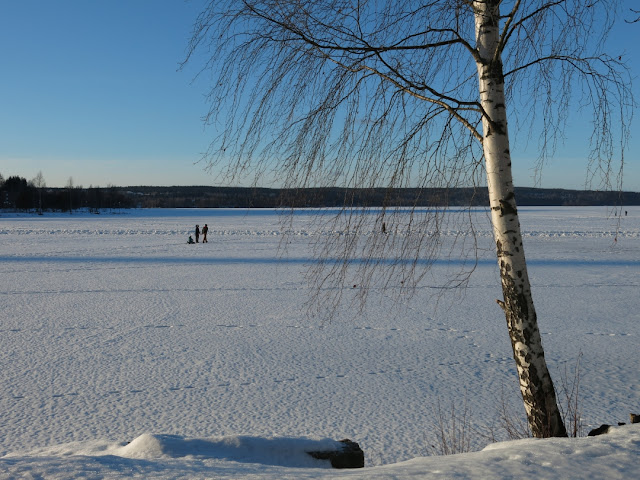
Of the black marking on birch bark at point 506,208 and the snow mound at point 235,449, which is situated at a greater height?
the black marking on birch bark at point 506,208

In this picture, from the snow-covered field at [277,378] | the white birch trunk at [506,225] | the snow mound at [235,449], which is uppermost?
the white birch trunk at [506,225]

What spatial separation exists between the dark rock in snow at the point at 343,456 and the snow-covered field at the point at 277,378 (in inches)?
4.8

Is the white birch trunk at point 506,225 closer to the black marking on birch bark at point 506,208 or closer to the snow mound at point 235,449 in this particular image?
the black marking on birch bark at point 506,208

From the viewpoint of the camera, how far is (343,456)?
3.98 meters

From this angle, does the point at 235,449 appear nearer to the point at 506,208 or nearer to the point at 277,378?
the point at 506,208

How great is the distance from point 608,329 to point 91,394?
8.50m

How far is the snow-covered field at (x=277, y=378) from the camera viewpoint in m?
3.21

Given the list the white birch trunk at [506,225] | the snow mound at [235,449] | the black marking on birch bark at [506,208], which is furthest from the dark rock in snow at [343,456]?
the black marking on birch bark at [506,208]

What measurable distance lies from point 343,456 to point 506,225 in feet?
6.66

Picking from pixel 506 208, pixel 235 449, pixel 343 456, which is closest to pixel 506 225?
pixel 506 208

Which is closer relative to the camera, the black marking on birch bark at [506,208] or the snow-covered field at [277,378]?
the snow-covered field at [277,378]

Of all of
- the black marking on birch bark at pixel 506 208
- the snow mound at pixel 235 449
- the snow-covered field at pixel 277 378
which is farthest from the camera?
the snow mound at pixel 235 449

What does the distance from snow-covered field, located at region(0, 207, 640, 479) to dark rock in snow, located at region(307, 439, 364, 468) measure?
0.12 metres

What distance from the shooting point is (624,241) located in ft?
92.7
